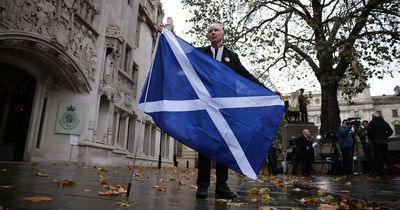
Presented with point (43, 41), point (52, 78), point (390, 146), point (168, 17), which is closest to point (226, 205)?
point (43, 41)

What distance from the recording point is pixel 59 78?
1409cm

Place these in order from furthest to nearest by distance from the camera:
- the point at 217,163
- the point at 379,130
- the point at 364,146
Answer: the point at 364,146, the point at 379,130, the point at 217,163

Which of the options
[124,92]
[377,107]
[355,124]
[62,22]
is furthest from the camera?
[377,107]

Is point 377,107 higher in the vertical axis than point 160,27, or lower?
higher

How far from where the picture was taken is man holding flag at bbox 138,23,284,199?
3.90 m

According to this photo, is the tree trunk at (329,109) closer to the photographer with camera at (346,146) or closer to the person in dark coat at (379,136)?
the photographer with camera at (346,146)

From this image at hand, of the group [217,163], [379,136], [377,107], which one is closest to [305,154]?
[379,136]

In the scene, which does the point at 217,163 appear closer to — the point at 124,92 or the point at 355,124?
the point at 355,124

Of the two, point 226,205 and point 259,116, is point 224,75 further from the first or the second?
point 226,205

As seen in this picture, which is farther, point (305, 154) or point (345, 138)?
point (305, 154)

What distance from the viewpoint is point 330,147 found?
15.3 m

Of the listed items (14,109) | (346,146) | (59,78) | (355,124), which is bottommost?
(346,146)

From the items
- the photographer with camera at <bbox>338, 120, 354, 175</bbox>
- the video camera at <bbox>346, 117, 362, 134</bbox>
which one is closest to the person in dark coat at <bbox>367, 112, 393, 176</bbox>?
the photographer with camera at <bbox>338, 120, 354, 175</bbox>

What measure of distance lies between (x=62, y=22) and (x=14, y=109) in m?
5.05
